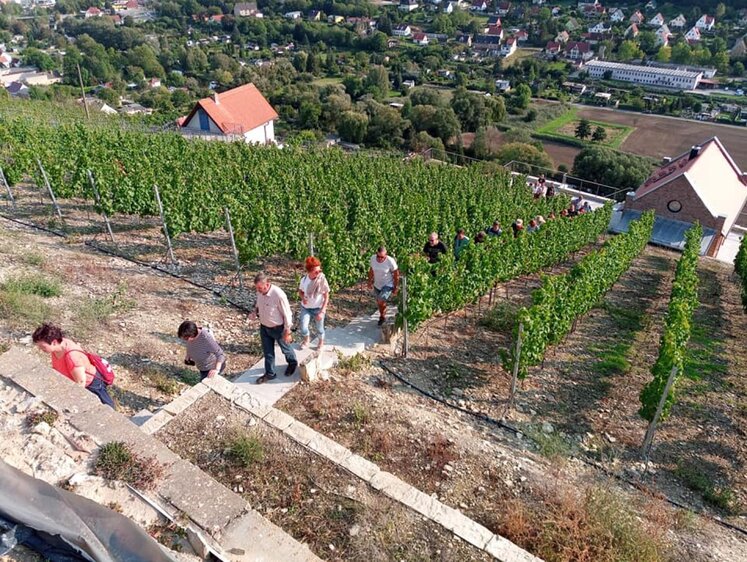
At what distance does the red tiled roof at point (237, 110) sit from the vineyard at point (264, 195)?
1702cm

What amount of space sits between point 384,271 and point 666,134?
81.6m

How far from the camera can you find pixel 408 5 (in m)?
163

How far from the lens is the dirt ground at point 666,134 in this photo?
68.1 m

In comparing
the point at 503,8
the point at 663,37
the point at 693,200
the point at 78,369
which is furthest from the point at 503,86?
the point at 78,369

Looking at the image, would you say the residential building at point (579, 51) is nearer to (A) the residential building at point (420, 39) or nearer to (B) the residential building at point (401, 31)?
(A) the residential building at point (420, 39)

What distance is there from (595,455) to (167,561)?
6202 mm

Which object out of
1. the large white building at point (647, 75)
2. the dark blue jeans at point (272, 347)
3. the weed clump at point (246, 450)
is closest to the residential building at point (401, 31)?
the large white building at point (647, 75)

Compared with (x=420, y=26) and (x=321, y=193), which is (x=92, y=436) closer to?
(x=321, y=193)

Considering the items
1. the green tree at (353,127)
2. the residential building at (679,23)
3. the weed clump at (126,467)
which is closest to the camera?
the weed clump at (126,467)

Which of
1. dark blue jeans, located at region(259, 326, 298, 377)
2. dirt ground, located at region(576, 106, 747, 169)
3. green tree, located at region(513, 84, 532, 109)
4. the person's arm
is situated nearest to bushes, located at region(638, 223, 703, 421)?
dark blue jeans, located at region(259, 326, 298, 377)

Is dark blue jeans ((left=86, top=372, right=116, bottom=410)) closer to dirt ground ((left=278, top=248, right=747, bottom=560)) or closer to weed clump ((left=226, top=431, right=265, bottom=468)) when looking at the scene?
weed clump ((left=226, top=431, right=265, bottom=468))

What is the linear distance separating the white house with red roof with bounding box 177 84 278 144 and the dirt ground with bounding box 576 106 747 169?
50.0m

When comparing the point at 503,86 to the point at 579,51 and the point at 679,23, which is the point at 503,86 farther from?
the point at 679,23

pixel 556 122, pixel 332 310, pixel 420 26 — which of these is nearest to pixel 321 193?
pixel 332 310
